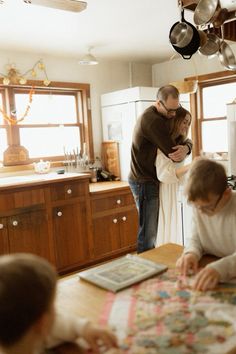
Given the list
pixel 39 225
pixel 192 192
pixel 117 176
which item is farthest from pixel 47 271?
pixel 117 176

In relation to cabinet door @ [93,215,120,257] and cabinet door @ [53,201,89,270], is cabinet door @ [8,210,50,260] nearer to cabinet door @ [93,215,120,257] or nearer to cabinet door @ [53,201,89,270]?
cabinet door @ [53,201,89,270]

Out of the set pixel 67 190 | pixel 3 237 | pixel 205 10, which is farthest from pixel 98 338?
pixel 67 190

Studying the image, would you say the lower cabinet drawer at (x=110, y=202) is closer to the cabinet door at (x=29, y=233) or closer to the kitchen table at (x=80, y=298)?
the cabinet door at (x=29, y=233)

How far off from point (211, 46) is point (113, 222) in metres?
2.17

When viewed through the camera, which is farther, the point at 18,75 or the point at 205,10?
the point at 18,75

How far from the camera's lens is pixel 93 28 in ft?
10.6

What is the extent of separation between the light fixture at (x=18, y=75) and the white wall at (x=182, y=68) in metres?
1.60

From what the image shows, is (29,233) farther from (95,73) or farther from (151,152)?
(95,73)

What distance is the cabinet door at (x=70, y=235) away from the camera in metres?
3.43

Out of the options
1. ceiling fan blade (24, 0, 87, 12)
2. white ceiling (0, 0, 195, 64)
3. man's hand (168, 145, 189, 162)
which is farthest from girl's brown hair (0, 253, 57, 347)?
white ceiling (0, 0, 195, 64)

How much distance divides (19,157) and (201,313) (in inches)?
128

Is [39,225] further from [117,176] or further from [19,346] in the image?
[19,346]

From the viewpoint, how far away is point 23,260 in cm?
73

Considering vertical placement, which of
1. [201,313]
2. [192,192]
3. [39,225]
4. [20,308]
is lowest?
[39,225]
